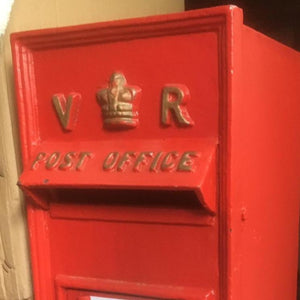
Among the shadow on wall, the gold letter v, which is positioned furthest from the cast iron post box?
the shadow on wall

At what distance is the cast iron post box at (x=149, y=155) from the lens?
697 mm

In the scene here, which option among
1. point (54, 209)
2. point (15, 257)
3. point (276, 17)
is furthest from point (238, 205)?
point (276, 17)

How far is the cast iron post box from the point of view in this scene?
2.29 ft

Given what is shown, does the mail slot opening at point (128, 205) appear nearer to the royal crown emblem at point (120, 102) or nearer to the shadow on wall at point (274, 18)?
the royal crown emblem at point (120, 102)

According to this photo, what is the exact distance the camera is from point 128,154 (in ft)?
2.41

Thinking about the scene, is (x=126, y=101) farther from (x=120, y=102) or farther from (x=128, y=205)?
(x=128, y=205)

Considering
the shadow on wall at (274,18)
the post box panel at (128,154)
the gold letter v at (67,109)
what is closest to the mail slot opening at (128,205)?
the post box panel at (128,154)

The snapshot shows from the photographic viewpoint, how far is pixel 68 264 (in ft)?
2.79

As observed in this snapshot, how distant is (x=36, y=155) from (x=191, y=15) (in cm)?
37

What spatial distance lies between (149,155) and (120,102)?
0.34 ft

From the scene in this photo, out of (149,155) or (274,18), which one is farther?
(274,18)

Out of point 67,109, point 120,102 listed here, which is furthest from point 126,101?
point 67,109

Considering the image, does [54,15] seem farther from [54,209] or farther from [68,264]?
[68,264]

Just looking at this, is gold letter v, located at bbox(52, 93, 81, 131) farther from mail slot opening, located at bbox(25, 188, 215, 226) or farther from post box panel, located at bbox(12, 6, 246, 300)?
mail slot opening, located at bbox(25, 188, 215, 226)
